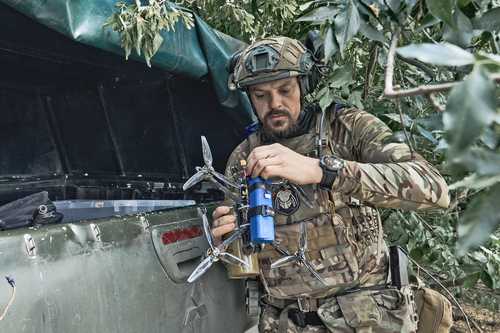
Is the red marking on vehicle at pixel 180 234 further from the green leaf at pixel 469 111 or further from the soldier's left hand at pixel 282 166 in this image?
the green leaf at pixel 469 111

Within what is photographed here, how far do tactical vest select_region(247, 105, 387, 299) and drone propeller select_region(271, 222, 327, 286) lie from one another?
0.03 meters

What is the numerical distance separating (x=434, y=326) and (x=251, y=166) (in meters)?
1.10

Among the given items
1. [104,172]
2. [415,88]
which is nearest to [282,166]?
[415,88]

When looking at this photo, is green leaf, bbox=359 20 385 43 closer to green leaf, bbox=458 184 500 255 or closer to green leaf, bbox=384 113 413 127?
green leaf, bbox=384 113 413 127

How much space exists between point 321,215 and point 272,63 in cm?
59

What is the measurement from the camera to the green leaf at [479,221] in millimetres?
741

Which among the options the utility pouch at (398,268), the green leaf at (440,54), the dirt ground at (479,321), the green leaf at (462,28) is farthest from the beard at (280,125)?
the dirt ground at (479,321)

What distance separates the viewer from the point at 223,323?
2.29m

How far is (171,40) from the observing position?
2.26 meters

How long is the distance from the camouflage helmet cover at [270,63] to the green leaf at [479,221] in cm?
150

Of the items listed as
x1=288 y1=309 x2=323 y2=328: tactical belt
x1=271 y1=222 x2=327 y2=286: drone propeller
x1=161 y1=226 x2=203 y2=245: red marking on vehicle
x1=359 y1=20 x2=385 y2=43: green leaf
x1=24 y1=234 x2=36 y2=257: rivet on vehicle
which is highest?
x1=359 y1=20 x2=385 y2=43: green leaf

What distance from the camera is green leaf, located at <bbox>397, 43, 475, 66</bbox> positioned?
0.72 metres

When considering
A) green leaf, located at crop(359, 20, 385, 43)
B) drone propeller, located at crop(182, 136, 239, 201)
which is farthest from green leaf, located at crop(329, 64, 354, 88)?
drone propeller, located at crop(182, 136, 239, 201)

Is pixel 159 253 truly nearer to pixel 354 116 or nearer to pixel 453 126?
pixel 354 116
